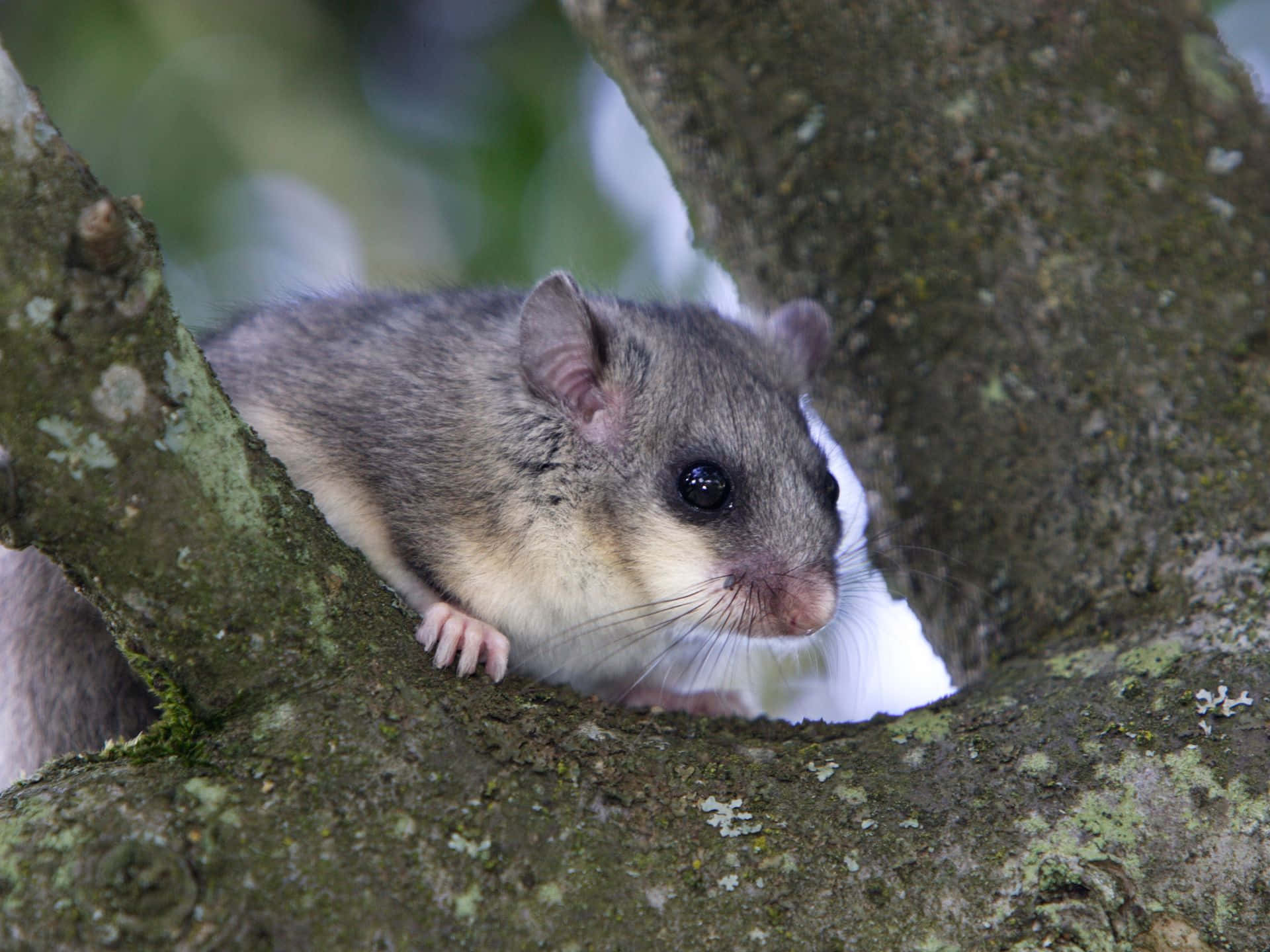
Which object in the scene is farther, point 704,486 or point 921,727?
point 704,486

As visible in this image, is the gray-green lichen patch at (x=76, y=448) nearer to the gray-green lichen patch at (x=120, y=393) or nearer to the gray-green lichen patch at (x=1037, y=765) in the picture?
the gray-green lichen patch at (x=120, y=393)

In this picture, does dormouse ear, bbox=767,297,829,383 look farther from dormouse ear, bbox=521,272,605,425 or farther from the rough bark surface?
dormouse ear, bbox=521,272,605,425

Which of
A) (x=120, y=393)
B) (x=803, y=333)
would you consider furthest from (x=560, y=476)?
(x=120, y=393)

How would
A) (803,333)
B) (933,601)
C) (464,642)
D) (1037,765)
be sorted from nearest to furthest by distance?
(1037,765)
(464,642)
(933,601)
(803,333)

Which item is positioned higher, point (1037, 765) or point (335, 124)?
point (335, 124)

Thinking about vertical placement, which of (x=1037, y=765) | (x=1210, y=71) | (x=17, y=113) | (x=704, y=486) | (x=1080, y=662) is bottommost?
(x=1080, y=662)

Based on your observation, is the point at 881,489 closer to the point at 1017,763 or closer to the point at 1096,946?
the point at 1017,763

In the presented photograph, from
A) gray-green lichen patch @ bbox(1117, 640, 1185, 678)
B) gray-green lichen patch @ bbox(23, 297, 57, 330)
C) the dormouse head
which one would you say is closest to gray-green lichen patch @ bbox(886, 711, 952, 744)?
gray-green lichen patch @ bbox(1117, 640, 1185, 678)

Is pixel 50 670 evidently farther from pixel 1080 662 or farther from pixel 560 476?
pixel 1080 662
